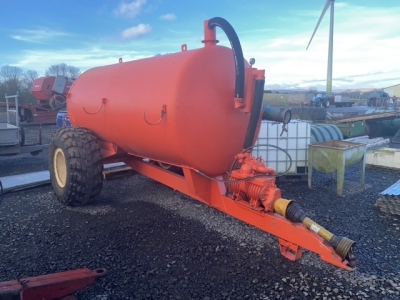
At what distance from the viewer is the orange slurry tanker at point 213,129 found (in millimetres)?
3158

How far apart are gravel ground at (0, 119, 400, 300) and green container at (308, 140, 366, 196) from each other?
41 centimetres

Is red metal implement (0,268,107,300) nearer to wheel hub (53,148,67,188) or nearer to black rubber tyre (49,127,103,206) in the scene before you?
black rubber tyre (49,127,103,206)

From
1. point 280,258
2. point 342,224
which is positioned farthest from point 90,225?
point 342,224

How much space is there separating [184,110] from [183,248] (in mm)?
1484

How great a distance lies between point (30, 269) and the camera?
3.30 metres

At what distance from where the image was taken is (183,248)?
3.73 m

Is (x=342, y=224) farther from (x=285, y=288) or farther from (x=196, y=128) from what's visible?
(x=196, y=128)

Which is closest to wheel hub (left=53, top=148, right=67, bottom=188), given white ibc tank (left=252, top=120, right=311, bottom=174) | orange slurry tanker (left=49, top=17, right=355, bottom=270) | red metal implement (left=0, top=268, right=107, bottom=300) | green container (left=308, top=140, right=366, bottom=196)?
orange slurry tanker (left=49, top=17, right=355, bottom=270)

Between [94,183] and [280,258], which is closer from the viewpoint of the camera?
[280,258]

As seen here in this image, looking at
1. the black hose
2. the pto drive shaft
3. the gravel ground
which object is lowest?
the gravel ground

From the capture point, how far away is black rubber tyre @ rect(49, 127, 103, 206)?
4695mm

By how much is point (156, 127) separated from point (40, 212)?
239 centimetres

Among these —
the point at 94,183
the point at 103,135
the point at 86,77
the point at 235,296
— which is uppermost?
the point at 86,77

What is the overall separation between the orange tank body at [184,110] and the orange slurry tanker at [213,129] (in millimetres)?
10
